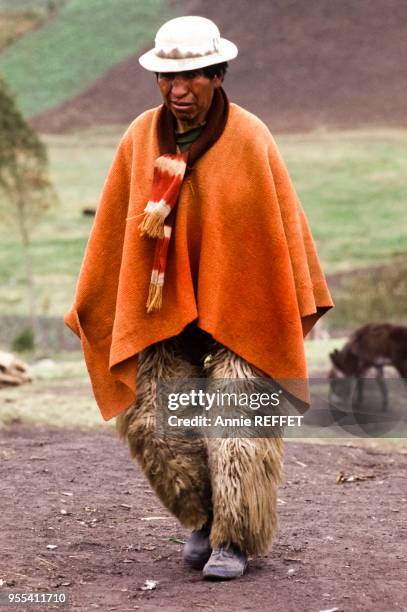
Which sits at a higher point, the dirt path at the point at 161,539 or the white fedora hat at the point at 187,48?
the white fedora hat at the point at 187,48

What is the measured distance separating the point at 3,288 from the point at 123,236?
19542 mm

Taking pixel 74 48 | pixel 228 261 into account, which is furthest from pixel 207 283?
pixel 74 48

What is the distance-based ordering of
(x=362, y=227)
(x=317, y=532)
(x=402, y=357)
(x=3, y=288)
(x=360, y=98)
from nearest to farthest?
1. (x=317, y=532)
2. (x=402, y=357)
3. (x=3, y=288)
4. (x=362, y=227)
5. (x=360, y=98)

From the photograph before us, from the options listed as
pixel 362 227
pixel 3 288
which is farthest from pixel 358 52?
pixel 3 288

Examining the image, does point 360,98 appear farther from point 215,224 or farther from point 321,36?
point 215,224

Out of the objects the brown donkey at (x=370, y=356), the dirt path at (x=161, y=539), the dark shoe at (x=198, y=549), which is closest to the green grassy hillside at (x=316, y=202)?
the brown donkey at (x=370, y=356)

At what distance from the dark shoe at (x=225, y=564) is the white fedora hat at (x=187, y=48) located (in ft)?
6.24

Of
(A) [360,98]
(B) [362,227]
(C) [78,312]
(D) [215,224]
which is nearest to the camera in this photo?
(D) [215,224]

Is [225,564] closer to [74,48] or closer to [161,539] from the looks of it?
[161,539]

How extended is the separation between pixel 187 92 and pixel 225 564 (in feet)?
6.10

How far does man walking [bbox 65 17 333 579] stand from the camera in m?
Answer: 4.74

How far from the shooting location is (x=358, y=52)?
1492 inches

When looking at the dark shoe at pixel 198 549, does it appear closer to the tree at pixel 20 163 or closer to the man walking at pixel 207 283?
the man walking at pixel 207 283

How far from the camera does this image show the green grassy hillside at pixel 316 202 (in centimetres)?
2423
